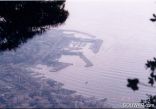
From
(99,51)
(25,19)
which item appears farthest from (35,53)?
(25,19)

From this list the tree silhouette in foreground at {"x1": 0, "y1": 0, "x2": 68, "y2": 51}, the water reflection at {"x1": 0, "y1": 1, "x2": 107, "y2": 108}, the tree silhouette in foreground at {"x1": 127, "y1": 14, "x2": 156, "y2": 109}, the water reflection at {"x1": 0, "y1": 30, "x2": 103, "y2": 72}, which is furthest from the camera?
the water reflection at {"x1": 0, "y1": 30, "x2": 103, "y2": 72}

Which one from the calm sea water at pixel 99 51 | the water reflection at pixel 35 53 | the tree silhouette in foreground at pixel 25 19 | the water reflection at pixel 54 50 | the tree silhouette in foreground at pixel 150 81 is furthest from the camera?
the water reflection at pixel 54 50

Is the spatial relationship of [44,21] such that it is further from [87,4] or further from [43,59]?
[87,4]

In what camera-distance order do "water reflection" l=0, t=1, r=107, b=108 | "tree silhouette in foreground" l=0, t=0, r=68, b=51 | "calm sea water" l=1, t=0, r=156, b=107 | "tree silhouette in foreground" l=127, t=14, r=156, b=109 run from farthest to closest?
"calm sea water" l=1, t=0, r=156, b=107 < "tree silhouette in foreground" l=127, t=14, r=156, b=109 < "water reflection" l=0, t=1, r=107, b=108 < "tree silhouette in foreground" l=0, t=0, r=68, b=51

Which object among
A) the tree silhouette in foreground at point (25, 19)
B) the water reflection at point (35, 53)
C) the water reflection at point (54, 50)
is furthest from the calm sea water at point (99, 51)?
the tree silhouette in foreground at point (25, 19)

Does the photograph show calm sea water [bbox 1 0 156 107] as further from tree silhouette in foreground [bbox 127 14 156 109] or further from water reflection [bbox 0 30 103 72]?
tree silhouette in foreground [bbox 127 14 156 109]

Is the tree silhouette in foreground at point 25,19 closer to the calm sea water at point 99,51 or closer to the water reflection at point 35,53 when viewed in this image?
the water reflection at point 35,53

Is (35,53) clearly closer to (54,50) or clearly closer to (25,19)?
(54,50)

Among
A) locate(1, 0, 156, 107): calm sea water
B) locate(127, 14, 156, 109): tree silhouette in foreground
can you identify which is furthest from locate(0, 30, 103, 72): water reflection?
locate(127, 14, 156, 109): tree silhouette in foreground

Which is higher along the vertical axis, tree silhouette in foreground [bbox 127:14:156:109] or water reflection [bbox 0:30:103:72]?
tree silhouette in foreground [bbox 127:14:156:109]

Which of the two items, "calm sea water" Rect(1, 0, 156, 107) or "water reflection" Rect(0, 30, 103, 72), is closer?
"calm sea water" Rect(1, 0, 156, 107)
